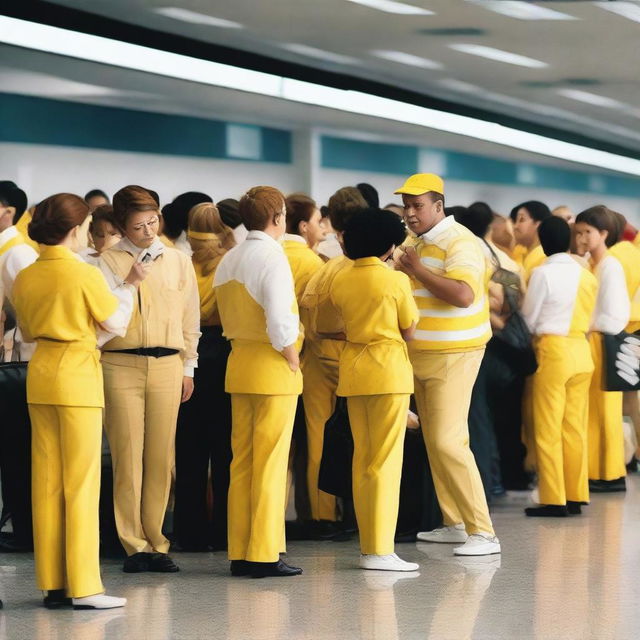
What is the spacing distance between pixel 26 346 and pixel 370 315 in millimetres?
1797

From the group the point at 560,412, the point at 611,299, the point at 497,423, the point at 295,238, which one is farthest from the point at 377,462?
the point at 611,299

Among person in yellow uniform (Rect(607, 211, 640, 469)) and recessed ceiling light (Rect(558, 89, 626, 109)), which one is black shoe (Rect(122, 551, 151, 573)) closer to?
person in yellow uniform (Rect(607, 211, 640, 469))

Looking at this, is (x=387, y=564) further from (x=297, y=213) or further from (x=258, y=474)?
(x=297, y=213)

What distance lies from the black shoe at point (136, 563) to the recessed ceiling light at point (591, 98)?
1104cm

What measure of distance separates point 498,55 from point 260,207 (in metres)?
8.02

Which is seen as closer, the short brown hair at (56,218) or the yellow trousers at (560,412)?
the short brown hair at (56,218)

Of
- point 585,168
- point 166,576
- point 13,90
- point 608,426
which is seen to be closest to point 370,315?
point 166,576

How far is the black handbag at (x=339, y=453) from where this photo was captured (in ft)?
18.7

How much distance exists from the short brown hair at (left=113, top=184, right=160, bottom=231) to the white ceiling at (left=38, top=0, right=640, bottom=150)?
4.90 meters

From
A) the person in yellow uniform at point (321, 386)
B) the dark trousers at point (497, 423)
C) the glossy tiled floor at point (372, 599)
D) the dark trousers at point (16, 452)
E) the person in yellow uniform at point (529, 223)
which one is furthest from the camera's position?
the person in yellow uniform at point (529, 223)

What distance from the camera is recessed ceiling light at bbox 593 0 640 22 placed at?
33.0 feet

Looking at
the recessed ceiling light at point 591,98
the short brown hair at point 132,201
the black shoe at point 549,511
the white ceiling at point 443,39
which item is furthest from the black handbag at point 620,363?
the recessed ceiling light at point 591,98

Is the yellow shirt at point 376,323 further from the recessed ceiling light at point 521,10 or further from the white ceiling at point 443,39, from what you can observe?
the recessed ceiling light at point 521,10

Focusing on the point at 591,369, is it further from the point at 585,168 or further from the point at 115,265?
the point at 585,168
